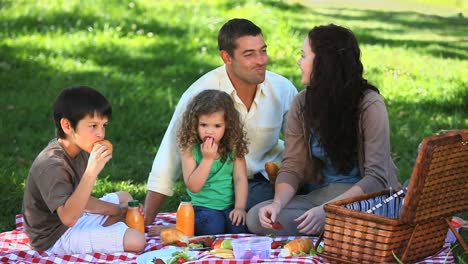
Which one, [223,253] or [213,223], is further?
[213,223]

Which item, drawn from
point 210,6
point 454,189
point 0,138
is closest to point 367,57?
point 210,6

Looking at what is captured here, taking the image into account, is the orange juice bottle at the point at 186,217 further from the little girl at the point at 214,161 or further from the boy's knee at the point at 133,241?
the boy's knee at the point at 133,241

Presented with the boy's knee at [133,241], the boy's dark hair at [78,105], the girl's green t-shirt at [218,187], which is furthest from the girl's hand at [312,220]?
the boy's dark hair at [78,105]

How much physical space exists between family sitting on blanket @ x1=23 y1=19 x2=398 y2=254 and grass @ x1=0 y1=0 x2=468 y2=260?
857 millimetres

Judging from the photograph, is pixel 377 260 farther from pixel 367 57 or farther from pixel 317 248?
pixel 367 57

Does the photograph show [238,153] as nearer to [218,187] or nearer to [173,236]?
[218,187]

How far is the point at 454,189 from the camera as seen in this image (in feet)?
16.8

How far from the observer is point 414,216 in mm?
4887

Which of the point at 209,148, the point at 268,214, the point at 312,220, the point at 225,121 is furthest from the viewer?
the point at 225,121

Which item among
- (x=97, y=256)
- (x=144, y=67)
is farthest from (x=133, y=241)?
(x=144, y=67)

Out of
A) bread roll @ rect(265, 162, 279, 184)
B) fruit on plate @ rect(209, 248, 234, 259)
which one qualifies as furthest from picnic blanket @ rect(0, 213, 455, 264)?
bread roll @ rect(265, 162, 279, 184)

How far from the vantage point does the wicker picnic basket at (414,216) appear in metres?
4.82

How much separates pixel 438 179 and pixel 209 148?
1300 millimetres

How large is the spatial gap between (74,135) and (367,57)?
656 centimetres
